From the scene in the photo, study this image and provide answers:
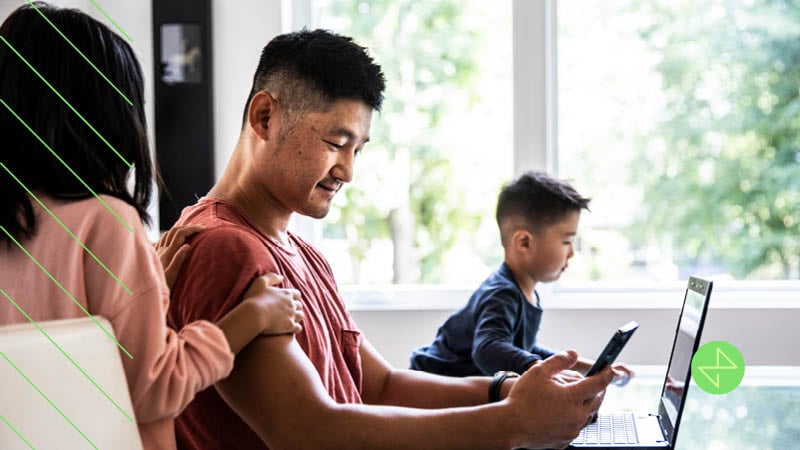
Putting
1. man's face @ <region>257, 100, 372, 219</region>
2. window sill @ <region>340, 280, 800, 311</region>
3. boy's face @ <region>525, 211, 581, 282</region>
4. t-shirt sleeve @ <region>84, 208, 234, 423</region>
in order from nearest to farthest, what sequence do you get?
t-shirt sleeve @ <region>84, 208, 234, 423</region> < man's face @ <region>257, 100, 372, 219</region> < boy's face @ <region>525, 211, 581, 282</region> < window sill @ <region>340, 280, 800, 311</region>

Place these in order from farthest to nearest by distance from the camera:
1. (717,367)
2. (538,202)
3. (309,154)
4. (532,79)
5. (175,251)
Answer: (532,79), (538,202), (717,367), (309,154), (175,251)

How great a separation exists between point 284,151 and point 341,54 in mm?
179

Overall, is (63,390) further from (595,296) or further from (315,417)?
→ (595,296)

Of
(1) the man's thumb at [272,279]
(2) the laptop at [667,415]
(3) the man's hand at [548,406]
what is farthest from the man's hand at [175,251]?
(2) the laptop at [667,415]

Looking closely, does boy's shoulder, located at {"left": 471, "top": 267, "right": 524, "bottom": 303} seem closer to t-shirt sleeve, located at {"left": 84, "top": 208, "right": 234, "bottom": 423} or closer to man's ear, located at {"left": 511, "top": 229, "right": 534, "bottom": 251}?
man's ear, located at {"left": 511, "top": 229, "right": 534, "bottom": 251}

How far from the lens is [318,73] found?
1.44 metres

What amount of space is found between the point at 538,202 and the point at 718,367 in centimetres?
68

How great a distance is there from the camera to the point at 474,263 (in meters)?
3.57

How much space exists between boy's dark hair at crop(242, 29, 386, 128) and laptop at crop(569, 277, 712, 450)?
26.1 inches

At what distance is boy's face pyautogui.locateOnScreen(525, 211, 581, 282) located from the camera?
8.70 feet

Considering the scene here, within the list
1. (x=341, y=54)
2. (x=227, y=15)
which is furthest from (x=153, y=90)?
(x=341, y=54)

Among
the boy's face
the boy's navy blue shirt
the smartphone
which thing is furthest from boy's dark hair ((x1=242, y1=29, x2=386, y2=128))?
the boy's face

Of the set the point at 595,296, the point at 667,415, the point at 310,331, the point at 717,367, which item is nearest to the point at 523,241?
the point at 717,367

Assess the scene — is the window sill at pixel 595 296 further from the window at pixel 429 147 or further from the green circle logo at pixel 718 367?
the green circle logo at pixel 718 367
